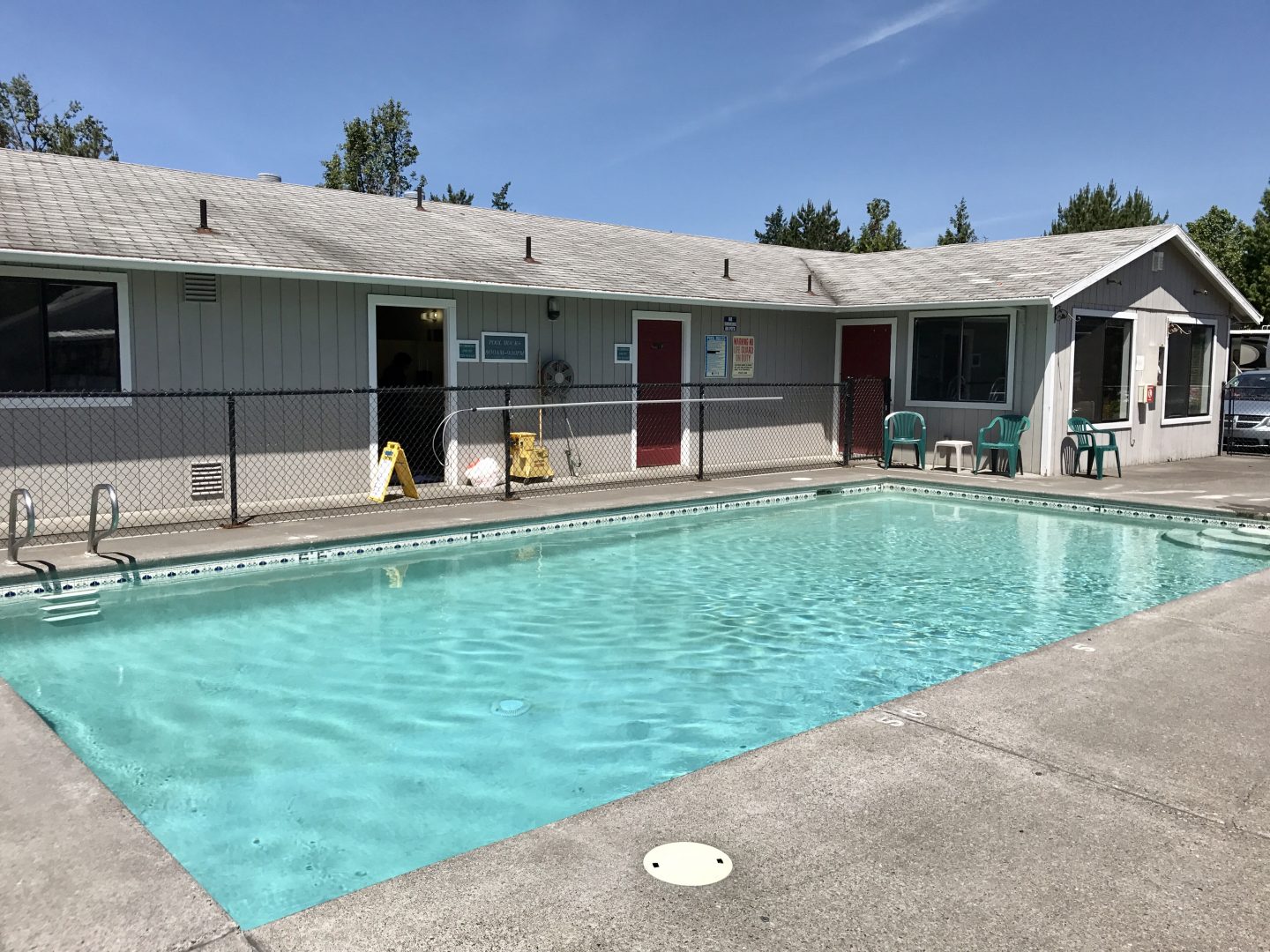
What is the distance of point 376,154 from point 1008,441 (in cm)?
2745

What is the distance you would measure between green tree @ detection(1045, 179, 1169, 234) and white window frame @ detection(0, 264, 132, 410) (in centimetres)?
3745

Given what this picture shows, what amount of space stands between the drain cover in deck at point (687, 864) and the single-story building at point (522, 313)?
6752 millimetres

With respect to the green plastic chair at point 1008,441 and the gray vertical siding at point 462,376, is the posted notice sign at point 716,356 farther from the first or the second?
the green plastic chair at point 1008,441

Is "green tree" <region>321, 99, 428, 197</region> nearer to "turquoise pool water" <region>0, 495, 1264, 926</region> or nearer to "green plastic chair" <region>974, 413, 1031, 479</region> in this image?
"green plastic chair" <region>974, 413, 1031, 479</region>

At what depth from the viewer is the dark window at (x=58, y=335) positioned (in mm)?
7930

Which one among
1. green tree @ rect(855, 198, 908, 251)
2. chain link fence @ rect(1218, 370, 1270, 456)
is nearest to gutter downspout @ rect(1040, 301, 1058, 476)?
chain link fence @ rect(1218, 370, 1270, 456)

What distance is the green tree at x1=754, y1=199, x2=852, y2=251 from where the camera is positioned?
3828 cm

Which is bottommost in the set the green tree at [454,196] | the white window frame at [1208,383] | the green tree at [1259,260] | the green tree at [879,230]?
the white window frame at [1208,383]

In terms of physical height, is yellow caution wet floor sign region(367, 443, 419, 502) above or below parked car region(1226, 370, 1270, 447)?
below

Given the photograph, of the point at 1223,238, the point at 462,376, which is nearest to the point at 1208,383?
the point at 462,376

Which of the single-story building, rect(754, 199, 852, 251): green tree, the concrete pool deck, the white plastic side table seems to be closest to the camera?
the concrete pool deck

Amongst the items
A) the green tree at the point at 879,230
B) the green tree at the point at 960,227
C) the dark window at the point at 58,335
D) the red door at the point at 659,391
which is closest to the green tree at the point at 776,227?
the green tree at the point at 879,230

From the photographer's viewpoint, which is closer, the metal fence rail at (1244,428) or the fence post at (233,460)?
the fence post at (233,460)

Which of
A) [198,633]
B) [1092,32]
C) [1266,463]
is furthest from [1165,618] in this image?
[1092,32]
